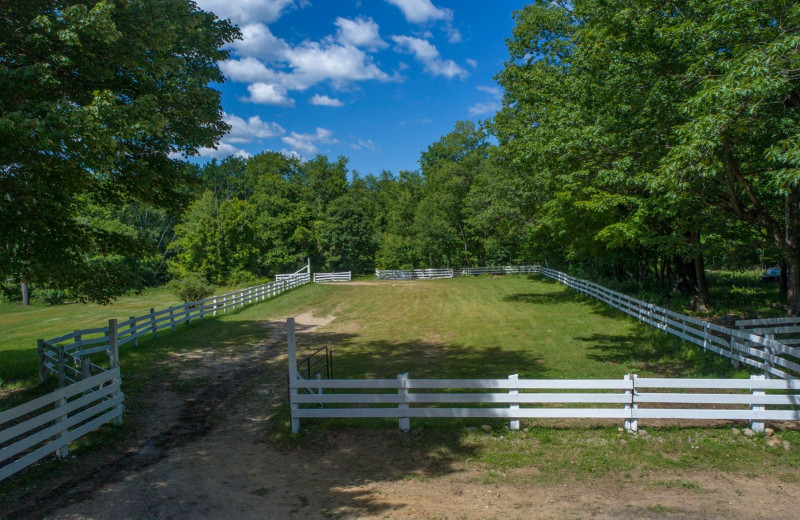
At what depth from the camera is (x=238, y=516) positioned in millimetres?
6105

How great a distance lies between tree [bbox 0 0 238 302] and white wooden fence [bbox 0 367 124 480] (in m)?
2.61

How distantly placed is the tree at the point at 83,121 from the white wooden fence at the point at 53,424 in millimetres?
2612

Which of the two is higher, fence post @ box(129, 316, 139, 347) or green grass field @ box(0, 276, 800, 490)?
fence post @ box(129, 316, 139, 347)

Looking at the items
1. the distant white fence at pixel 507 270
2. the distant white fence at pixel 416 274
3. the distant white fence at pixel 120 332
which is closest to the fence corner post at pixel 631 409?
the distant white fence at pixel 120 332

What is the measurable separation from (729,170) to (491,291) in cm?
2531

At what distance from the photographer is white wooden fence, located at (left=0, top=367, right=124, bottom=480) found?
6660 millimetres

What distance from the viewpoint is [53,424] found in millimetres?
8258

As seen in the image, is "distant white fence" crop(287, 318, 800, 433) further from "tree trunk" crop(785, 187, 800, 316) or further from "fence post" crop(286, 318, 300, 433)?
"tree trunk" crop(785, 187, 800, 316)

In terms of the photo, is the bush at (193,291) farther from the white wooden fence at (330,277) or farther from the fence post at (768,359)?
the fence post at (768,359)

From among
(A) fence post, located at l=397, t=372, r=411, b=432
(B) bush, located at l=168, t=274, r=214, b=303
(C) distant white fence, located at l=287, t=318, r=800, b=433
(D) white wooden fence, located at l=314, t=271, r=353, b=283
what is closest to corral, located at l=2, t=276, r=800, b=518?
(A) fence post, located at l=397, t=372, r=411, b=432

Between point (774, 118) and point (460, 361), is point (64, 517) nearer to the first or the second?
point (460, 361)

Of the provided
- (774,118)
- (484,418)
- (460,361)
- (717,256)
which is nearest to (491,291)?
(717,256)

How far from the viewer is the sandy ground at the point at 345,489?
6078 millimetres

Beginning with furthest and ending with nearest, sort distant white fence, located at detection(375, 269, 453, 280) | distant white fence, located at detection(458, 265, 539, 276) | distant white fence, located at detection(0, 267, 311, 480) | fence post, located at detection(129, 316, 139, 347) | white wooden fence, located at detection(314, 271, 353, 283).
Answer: distant white fence, located at detection(375, 269, 453, 280) → distant white fence, located at detection(458, 265, 539, 276) → white wooden fence, located at detection(314, 271, 353, 283) → fence post, located at detection(129, 316, 139, 347) → distant white fence, located at detection(0, 267, 311, 480)
